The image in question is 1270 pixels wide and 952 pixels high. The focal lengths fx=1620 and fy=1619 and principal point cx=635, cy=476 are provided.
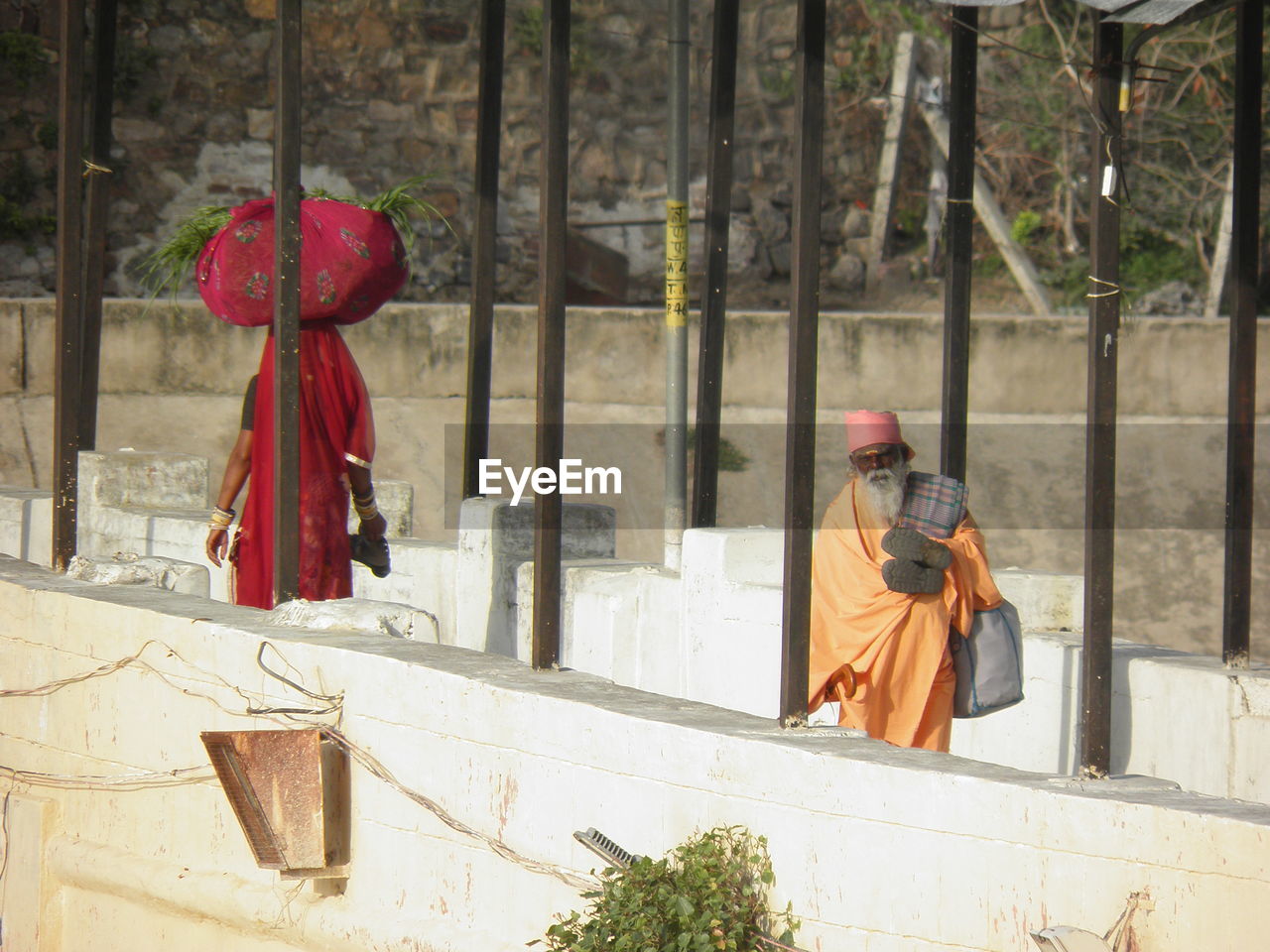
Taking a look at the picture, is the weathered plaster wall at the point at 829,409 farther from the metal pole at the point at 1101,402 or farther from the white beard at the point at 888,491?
the metal pole at the point at 1101,402

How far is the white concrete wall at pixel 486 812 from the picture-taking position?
3.28m

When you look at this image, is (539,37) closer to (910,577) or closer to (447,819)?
(910,577)

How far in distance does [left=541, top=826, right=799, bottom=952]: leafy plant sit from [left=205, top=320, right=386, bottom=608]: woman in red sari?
2.50 metres

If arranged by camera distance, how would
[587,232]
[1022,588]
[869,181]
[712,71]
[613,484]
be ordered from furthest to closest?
1. [869,181]
2. [587,232]
3. [613,484]
4. [712,71]
5. [1022,588]

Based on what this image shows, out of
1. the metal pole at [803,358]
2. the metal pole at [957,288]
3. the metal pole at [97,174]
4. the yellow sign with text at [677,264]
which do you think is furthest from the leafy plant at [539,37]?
the metal pole at [803,358]

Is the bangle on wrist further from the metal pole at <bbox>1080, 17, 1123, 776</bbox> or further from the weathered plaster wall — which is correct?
the weathered plaster wall

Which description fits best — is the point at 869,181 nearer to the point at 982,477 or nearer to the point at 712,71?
the point at 982,477

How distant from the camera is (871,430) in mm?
5039

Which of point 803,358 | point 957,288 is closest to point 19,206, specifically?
point 957,288

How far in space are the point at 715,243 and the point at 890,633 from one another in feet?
6.93

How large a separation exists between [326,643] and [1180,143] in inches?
447

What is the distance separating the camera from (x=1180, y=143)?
14.1 m

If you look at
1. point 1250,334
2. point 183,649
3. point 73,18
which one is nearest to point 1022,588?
point 1250,334

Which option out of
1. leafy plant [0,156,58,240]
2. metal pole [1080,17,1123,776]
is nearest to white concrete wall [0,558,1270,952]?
metal pole [1080,17,1123,776]
